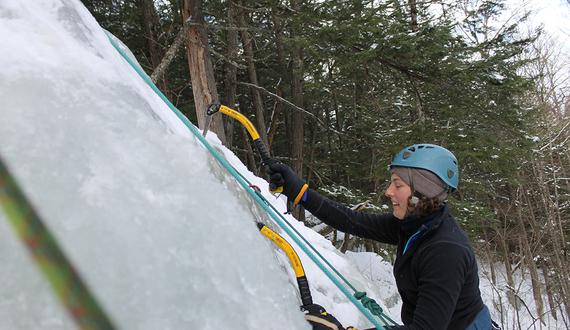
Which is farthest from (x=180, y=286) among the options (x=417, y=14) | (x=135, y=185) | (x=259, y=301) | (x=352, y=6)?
(x=417, y=14)

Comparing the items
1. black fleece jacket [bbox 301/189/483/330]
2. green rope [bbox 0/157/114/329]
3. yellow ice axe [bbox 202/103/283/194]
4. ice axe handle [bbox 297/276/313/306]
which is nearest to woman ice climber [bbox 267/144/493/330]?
black fleece jacket [bbox 301/189/483/330]

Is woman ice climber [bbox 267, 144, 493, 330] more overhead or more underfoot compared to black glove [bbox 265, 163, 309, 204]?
more overhead

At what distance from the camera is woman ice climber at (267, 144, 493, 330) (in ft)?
4.55

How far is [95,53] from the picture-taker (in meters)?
1.54

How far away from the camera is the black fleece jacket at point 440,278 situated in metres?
1.37

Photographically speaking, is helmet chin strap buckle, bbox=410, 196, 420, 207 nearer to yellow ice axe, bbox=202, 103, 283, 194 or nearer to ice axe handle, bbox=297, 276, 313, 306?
ice axe handle, bbox=297, 276, 313, 306

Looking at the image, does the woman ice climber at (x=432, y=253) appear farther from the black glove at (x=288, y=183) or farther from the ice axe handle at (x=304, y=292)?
the black glove at (x=288, y=183)

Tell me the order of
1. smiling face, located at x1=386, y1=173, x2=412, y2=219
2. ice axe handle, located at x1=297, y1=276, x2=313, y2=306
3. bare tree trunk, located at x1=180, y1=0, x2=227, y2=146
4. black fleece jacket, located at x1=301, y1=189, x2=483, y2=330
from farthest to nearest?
1. bare tree trunk, located at x1=180, y1=0, x2=227, y2=146
2. smiling face, located at x1=386, y1=173, x2=412, y2=219
3. ice axe handle, located at x1=297, y1=276, x2=313, y2=306
4. black fleece jacket, located at x1=301, y1=189, x2=483, y2=330

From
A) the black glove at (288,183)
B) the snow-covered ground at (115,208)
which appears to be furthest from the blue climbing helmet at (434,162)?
the snow-covered ground at (115,208)

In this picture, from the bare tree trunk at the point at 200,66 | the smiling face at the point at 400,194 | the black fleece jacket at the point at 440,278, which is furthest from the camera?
the bare tree trunk at the point at 200,66

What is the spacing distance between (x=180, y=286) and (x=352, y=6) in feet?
19.8

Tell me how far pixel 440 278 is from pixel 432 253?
0.12m

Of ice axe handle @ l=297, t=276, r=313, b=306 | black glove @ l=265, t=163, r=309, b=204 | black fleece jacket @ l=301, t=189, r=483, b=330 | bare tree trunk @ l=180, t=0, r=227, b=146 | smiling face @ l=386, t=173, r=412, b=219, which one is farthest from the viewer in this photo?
bare tree trunk @ l=180, t=0, r=227, b=146

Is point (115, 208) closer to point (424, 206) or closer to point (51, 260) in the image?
point (51, 260)
